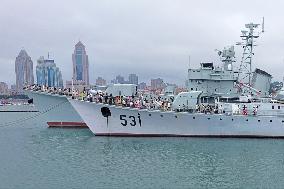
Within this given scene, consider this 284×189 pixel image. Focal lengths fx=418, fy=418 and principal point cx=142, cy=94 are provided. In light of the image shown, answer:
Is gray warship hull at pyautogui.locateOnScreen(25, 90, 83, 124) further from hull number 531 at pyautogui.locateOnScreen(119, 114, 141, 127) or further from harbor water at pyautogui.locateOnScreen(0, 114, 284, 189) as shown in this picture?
hull number 531 at pyautogui.locateOnScreen(119, 114, 141, 127)

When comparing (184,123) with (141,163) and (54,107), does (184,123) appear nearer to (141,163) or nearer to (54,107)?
(141,163)

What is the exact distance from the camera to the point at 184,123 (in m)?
41.6

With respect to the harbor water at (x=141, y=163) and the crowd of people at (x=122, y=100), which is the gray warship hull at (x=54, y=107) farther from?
the harbor water at (x=141, y=163)

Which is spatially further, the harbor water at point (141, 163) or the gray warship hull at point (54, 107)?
the gray warship hull at point (54, 107)

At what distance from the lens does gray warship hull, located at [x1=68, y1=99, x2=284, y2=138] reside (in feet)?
135

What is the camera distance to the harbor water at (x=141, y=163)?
24.3 meters

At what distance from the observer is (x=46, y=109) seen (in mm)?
55781

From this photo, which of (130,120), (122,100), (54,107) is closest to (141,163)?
(130,120)

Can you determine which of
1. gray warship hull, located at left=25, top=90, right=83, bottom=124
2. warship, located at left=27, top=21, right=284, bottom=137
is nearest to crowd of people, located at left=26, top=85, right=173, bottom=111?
Result: warship, located at left=27, top=21, right=284, bottom=137

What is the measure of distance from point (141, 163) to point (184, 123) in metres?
12.9

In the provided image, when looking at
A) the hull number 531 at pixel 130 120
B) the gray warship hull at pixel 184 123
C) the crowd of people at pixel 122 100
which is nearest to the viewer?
the gray warship hull at pixel 184 123

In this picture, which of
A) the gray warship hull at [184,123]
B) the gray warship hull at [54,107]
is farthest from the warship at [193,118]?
the gray warship hull at [54,107]

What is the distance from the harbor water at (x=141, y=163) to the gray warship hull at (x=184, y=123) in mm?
950

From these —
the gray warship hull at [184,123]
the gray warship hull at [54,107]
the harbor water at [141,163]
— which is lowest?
the harbor water at [141,163]
